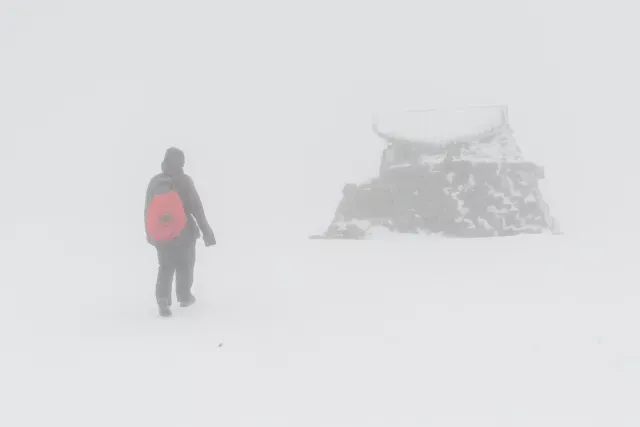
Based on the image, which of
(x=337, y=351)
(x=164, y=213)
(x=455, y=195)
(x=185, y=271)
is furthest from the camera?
(x=455, y=195)

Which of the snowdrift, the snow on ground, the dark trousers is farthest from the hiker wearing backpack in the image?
the snowdrift

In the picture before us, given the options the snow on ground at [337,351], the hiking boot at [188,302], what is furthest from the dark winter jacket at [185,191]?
the snow on ground at [337,351]

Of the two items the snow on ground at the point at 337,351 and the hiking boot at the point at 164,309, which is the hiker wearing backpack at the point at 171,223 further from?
the snow on ground at the point at 337,351

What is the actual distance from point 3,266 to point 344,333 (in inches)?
399

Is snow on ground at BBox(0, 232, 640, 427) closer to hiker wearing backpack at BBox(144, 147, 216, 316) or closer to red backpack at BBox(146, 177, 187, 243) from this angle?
hiker wearing backpack at BBox(144, 147, 216, 316)

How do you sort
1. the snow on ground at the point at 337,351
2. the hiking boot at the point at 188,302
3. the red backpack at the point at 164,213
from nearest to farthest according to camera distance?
the snow on ground at the point at 337,351 → the red backpack at the point at 164,213 → the hiking boot at the point at 188,302

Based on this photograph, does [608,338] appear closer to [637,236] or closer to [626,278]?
[626,278]

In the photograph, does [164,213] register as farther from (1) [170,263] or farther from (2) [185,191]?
(1) [170,263]

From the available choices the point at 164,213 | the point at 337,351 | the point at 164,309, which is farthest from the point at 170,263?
the point at 337,351

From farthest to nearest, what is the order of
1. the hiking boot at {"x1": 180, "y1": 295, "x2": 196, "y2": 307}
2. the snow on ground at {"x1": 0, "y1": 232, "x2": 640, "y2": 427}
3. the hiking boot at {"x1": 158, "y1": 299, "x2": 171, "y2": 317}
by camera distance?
the hiking boot at {"x1": 180, "y1": 295, "x2": 196, "y2": 307}
the hiking boot at {"x1": 158, "y1": 299, "x2": 171, "y2": 317}
the snow on ground at {"x1": 0, "y1": 232, "x2": 640, "y2": 427}

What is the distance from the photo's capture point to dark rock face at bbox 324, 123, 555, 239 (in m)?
16.0

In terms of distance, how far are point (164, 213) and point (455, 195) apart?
1054 cm

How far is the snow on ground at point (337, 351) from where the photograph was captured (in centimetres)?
412

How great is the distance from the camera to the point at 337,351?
18.1ft
